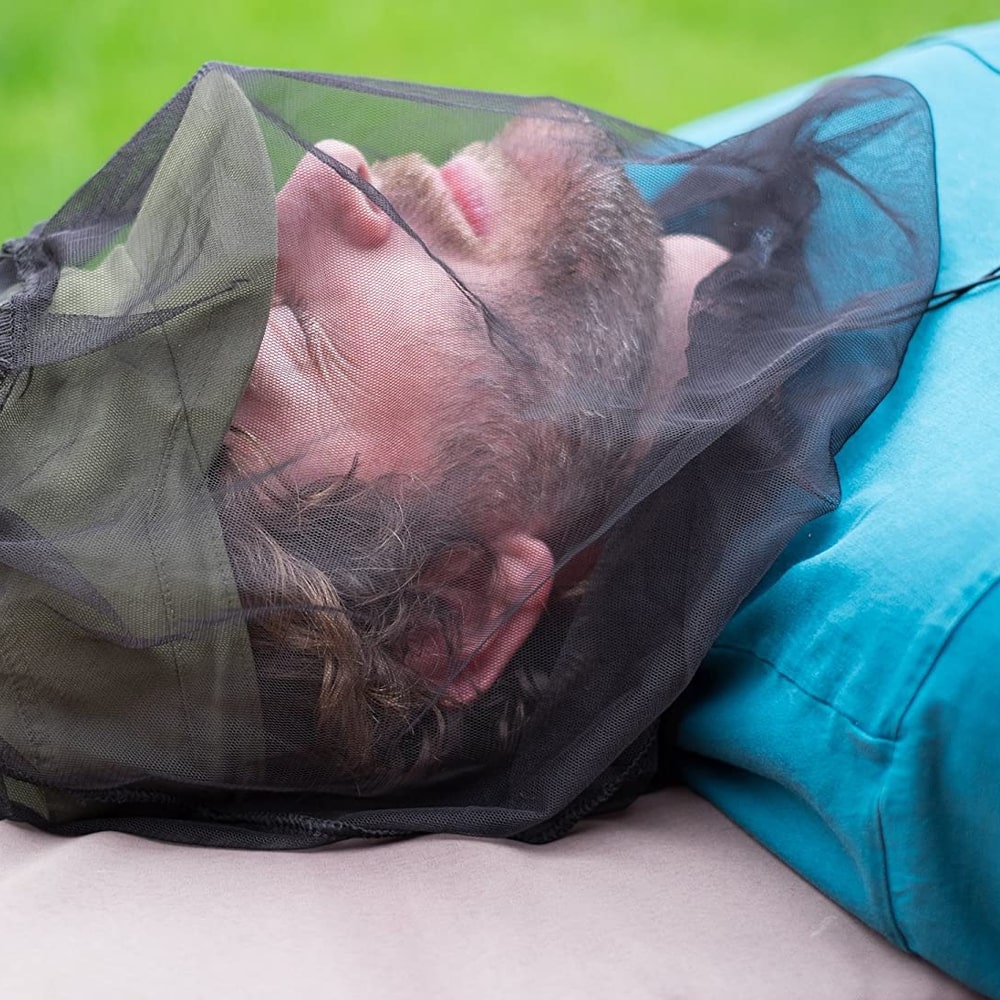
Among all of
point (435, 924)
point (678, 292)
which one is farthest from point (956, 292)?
point (435, 924)

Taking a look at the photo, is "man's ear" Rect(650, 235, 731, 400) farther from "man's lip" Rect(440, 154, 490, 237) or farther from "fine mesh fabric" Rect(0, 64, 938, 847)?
"man's lip" Rect(440, 154, 490, 237)

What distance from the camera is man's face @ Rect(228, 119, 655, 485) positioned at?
45.6 inches

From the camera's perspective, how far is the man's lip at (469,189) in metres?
1.30

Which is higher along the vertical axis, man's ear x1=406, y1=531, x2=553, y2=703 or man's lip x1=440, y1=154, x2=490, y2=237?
man's lip x1=440, y1=154, x2=490, y2=237

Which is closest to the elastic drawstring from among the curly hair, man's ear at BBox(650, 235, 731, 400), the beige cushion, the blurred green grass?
man's ear at BBox(650, 235, 731, 400)

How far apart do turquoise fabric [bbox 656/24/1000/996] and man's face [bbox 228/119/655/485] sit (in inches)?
12.9

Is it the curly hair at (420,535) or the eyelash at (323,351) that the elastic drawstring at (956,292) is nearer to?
the curly hair at (420,535)

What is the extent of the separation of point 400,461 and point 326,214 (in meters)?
0.23

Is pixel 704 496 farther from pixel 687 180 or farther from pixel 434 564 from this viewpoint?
pixel 687 180

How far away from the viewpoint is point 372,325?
1.18 m

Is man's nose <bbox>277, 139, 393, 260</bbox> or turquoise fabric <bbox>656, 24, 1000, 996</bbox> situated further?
man's nose <bbox>277, 139, 393, 260</bbox>

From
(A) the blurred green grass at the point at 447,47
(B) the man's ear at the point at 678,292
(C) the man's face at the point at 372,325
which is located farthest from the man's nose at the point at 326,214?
(A) the blurred green grass at the point at 447,47

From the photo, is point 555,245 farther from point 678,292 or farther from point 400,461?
point 400,461

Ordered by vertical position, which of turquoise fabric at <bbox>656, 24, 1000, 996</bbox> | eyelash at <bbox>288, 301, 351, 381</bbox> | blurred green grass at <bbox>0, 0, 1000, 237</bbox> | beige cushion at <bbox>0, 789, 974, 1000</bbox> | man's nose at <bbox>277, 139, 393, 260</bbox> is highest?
blurred green grass at <bbox>0, 0, 1000, 237</bbox>
